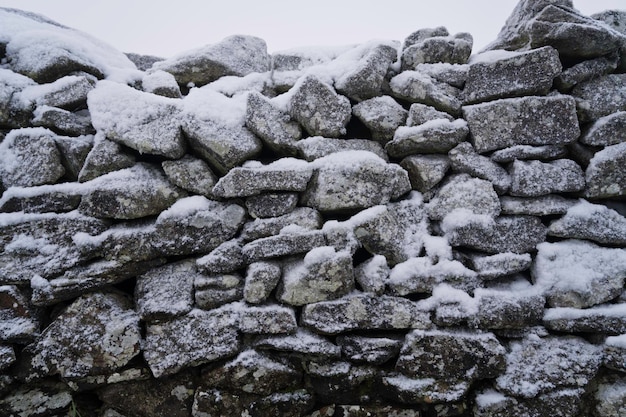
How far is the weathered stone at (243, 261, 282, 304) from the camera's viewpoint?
3.16 meters

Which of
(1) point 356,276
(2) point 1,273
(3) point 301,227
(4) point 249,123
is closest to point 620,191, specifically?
(1) point 356,276

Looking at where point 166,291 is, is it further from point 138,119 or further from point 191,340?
point 138,119

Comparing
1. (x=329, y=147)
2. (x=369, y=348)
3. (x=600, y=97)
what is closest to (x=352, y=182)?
(x=329, y=147)

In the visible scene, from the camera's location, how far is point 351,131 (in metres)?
4.10

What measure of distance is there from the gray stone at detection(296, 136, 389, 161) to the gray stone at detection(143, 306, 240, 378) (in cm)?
175

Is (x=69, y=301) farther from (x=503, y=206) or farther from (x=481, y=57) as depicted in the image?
(x=481, y=57)

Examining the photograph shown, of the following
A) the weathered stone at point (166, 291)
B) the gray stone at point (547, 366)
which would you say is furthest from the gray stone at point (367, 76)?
the gray stone at point (547, 366)

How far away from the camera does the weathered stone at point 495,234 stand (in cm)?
336

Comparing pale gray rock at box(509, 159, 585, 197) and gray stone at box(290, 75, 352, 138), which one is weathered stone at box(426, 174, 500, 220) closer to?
pale gray rock at box(509, 159, 585, 197)

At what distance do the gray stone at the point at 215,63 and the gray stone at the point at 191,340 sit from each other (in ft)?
9.50

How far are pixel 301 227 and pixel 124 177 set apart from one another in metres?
1.79

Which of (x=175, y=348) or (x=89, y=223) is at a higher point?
(x=89, y=223)

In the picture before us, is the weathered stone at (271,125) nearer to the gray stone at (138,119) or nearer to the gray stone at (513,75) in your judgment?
the gray stone at (138,119)

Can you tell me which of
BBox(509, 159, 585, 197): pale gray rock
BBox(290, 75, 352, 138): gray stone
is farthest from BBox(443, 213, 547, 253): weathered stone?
BBox(290, 75, 352, 138): gray stone
